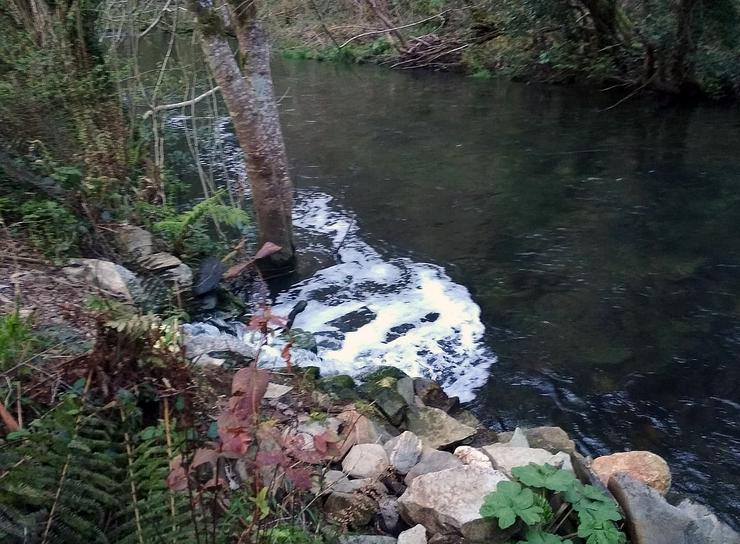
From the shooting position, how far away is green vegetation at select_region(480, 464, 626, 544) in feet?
9.53

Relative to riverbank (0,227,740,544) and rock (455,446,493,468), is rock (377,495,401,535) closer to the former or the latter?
riverbank (0,227,740,544)

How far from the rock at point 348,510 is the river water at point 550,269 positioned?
2.06m

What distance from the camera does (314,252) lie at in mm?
7977

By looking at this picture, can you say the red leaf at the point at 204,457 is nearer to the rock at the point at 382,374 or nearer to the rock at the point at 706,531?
the rock at the point at 706,531

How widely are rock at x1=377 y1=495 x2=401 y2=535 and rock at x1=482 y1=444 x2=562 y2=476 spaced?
629mm

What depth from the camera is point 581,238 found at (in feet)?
26.7

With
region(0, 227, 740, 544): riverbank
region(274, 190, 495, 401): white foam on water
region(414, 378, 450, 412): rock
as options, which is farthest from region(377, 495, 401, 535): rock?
region(274, 190, 495, 401): white foam on water

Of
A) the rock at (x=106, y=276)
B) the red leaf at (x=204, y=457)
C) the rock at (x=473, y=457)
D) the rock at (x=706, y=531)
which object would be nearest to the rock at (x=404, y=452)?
the rock at (x=473, y=457)

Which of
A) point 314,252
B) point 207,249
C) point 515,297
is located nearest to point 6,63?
point 207,249

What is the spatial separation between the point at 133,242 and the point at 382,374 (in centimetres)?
281

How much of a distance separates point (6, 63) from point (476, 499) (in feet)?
21.1

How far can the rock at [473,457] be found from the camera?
3662mm

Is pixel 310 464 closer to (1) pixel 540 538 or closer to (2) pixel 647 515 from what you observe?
(1) pixel 540 538

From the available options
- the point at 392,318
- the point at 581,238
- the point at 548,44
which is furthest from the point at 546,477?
the point at 548,44
